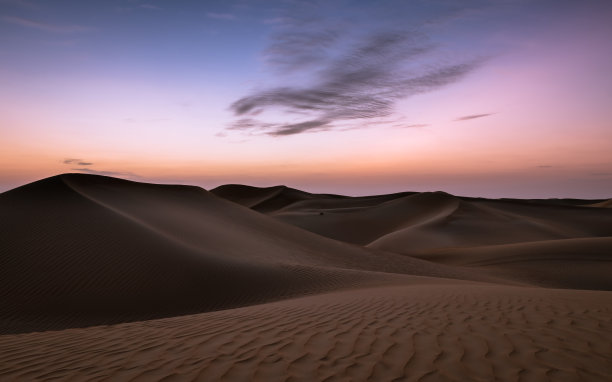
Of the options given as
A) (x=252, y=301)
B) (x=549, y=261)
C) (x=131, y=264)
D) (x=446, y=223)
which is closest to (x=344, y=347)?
(x=252, y=301)

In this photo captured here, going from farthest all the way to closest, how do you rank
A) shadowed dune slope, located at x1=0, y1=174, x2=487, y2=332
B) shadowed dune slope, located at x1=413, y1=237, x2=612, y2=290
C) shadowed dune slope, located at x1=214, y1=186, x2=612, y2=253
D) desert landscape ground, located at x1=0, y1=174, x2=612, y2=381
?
shadowed dune slope, located at x1=214, y1=186, x2=612, y2=253 → shadowed dune slope, located at x1=413, y1=237, x2=612, y2=290 → shadowed dune slope, located at x1=0, y1=174, x2=487, y2=332 → desert landscape ground, located at x1=0, y1=174, x2=612, y2=381

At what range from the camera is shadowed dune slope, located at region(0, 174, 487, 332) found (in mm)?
10695

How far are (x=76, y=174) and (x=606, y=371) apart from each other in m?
29.0

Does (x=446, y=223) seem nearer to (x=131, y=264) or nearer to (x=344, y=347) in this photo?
(x=131, y=264)

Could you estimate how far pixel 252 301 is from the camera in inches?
435

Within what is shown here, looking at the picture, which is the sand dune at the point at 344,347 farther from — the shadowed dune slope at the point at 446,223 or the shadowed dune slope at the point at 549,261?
the shadowed dune slope at the point at 446,223

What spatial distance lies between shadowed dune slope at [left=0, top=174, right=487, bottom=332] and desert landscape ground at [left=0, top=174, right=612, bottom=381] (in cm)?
7

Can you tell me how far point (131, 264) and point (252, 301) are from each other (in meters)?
4.71

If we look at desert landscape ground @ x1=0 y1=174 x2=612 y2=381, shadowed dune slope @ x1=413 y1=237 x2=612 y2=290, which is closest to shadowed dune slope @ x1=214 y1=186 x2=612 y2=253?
shadowed dune slope @ x1=413 y1=237 x2=612 y2=290

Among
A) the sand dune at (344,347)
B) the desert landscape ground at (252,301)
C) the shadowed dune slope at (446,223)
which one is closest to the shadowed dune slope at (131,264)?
the desert landscape ground at (252,301)

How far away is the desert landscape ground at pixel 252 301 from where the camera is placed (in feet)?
13.0

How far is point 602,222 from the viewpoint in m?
51.5

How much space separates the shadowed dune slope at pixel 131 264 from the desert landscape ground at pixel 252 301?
65mm

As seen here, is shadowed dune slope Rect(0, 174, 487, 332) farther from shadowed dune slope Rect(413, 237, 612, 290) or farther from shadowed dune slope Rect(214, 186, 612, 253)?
shadowed dune slope Rect(214, 186, 612, 253)
